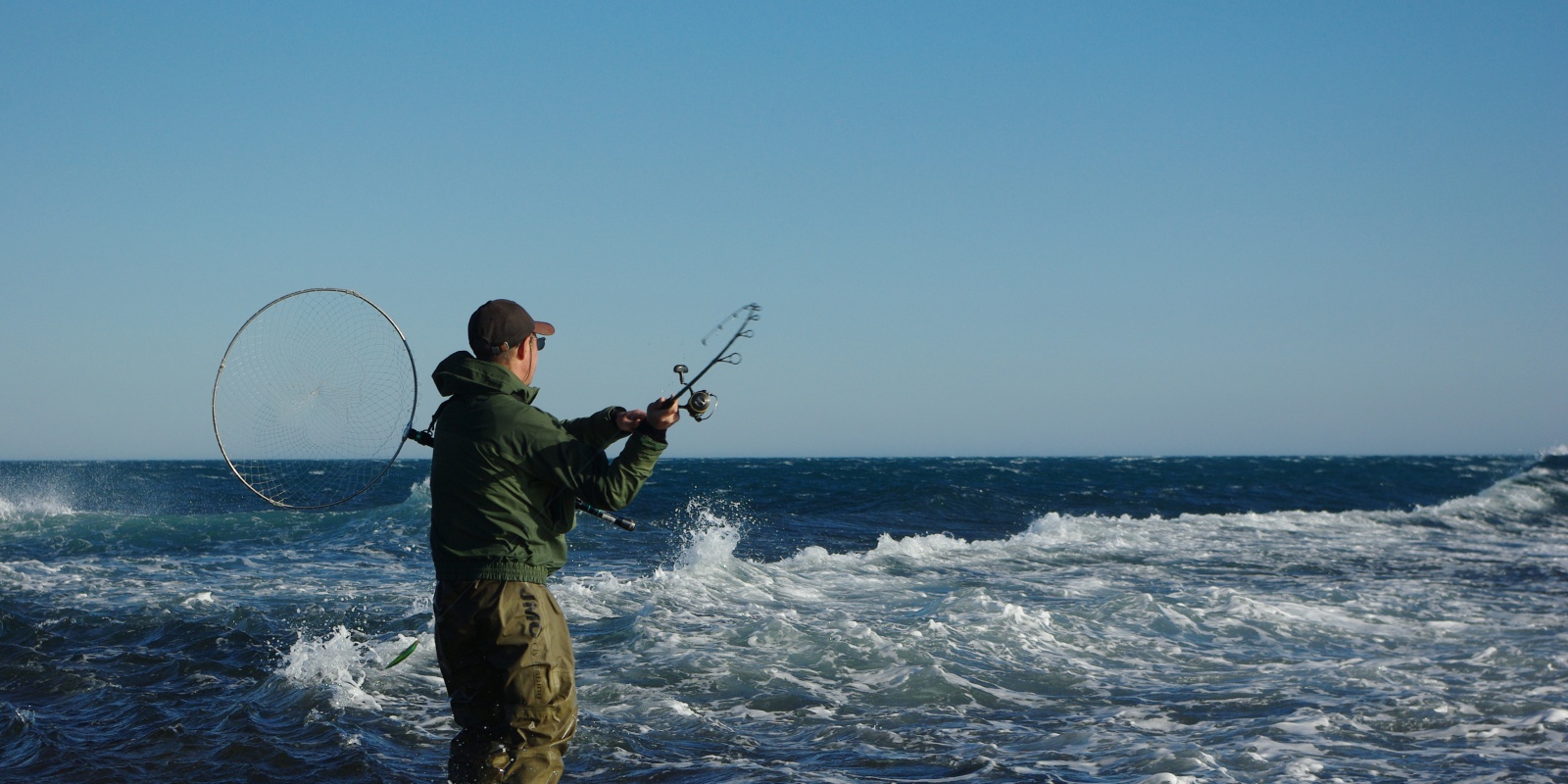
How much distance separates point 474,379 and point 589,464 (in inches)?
19.2

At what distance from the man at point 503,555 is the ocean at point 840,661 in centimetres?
173

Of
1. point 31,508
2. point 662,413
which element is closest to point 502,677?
point 662,413

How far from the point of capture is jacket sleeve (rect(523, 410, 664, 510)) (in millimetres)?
3045

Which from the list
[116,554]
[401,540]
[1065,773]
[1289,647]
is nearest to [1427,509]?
[1289,647]

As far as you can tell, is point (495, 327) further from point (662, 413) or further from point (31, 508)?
point (31, 508)

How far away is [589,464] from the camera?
3105 millimetres

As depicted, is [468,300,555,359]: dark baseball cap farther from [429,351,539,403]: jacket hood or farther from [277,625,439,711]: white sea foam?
[277,625,439,711]: white sea foam

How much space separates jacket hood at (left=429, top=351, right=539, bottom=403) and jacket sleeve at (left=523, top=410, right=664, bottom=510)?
0.16 metres

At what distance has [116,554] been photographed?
45.3 feet

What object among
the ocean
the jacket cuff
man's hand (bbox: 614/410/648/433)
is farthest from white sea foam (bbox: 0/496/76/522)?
the jacket cuff

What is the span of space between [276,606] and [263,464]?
5.42 meters

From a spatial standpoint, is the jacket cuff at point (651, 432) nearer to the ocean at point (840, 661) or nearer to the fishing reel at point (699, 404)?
the fishing reel at point (699, 404)

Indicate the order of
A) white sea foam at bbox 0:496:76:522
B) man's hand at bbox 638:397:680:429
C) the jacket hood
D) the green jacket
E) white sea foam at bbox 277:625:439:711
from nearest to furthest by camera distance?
man's hand at bbox 638:397:680:429 → the green jacket → the jacket hood → white sea foam at bbox 277:625:439:711 → white sea foam at bbox 0:496:76:522

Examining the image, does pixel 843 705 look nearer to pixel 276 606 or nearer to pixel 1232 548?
pixel 276 606
